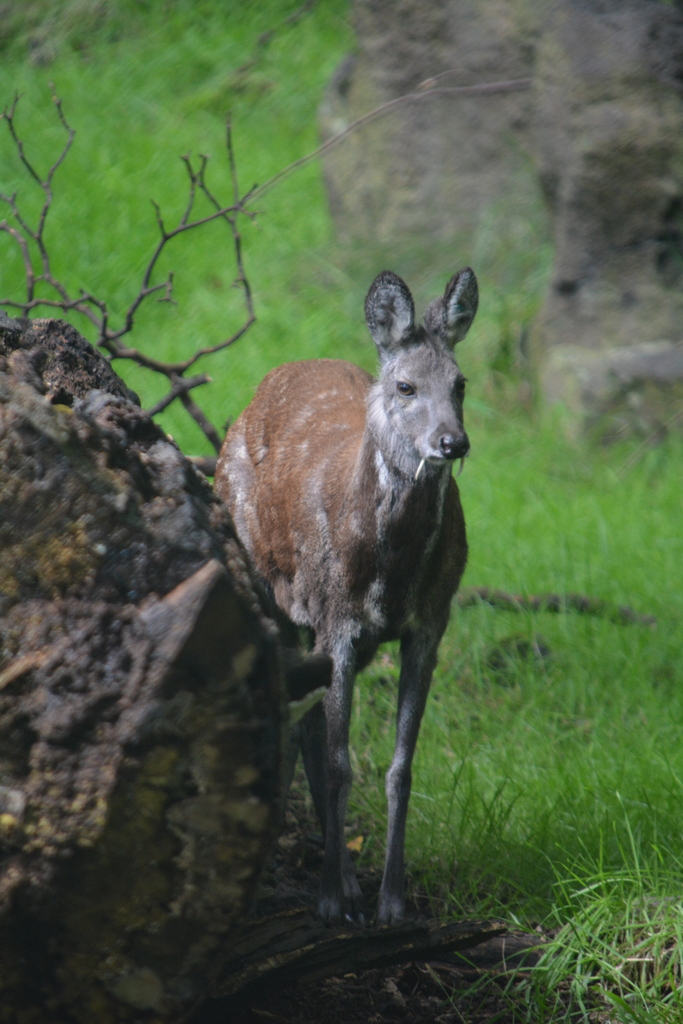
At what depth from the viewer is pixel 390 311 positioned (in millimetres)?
3867

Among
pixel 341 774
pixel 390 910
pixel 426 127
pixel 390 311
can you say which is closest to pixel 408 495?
pixel 390 311

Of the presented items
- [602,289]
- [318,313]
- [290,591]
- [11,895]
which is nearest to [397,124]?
[318,313]

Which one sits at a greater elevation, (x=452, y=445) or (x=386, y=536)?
(x=452, y=445)

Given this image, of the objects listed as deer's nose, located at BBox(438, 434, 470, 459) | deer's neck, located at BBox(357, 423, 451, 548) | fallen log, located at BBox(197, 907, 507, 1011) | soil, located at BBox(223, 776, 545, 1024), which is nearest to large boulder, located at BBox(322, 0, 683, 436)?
deer's neck, located at BBox(357, 423, 451, 548)

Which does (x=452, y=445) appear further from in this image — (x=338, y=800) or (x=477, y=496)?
(x=477, y=496)

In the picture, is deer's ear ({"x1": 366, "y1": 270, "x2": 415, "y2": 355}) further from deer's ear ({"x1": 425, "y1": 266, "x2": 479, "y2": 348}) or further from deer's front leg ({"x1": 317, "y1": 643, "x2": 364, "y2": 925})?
deer's front leg ({"x1": 317, "y1": 643, "x2": 364, "y2": 925})

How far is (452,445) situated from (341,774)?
1272 millimetres

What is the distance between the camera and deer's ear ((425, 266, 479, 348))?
3855 millimetres

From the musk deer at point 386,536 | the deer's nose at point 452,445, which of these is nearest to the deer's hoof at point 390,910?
the musk deer at point 386,536

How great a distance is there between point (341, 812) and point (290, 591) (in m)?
0.86

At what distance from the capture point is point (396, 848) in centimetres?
368

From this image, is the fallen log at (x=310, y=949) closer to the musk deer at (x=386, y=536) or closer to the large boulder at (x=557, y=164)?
the musk deer at (x=386, y=536)

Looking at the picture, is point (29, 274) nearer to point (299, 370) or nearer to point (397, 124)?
point (299, 370)

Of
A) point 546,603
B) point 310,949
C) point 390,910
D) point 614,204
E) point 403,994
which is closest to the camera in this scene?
point 310,949
